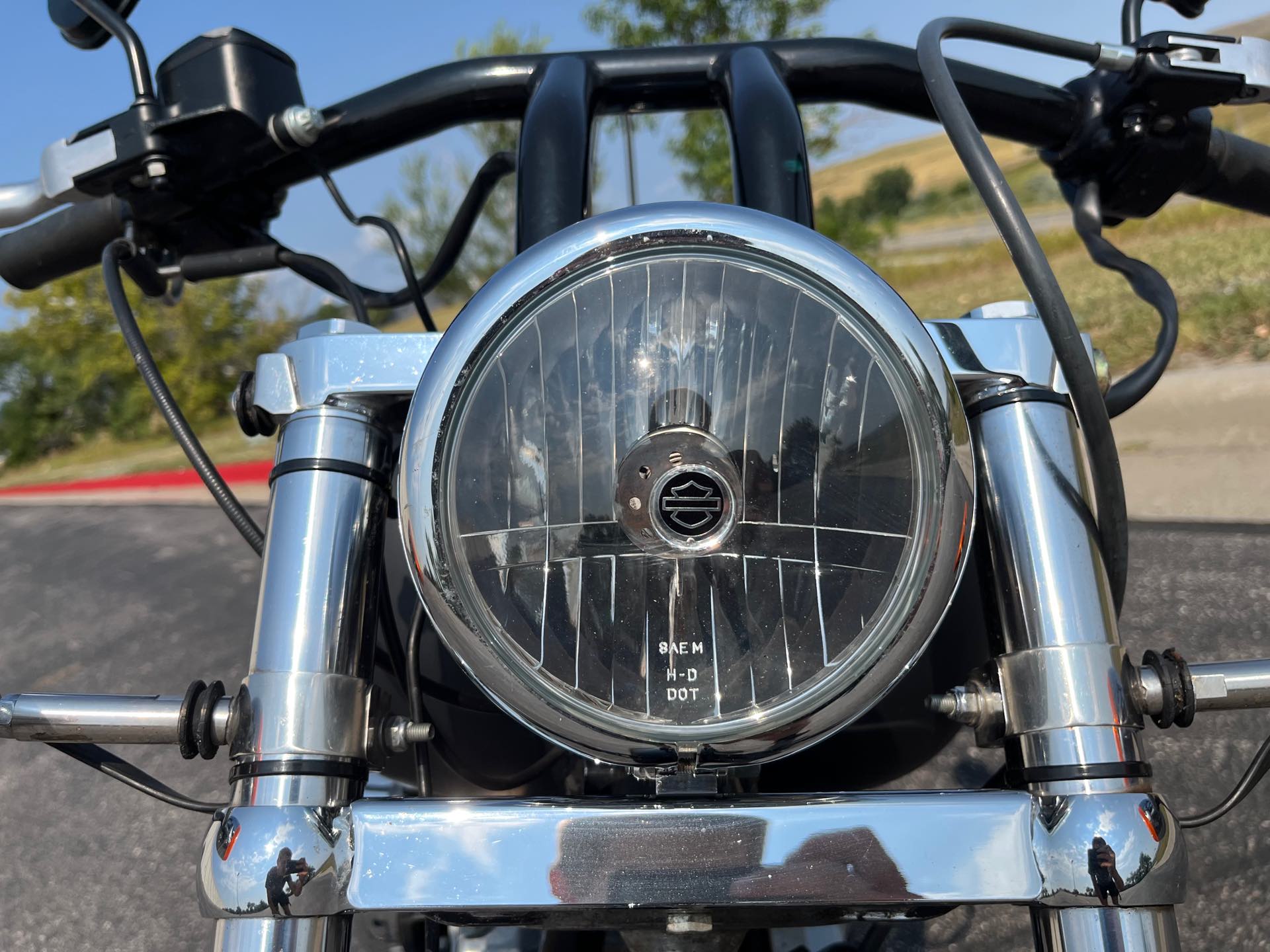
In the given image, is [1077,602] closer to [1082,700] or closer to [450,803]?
[1082,700]

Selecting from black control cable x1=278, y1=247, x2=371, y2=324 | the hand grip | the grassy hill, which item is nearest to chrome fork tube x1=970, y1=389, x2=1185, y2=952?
black control cable x1=278, y1=247, x2=371, y2=324

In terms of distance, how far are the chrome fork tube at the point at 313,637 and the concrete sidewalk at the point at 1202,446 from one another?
2.49m

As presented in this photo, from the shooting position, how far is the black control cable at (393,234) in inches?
44.8

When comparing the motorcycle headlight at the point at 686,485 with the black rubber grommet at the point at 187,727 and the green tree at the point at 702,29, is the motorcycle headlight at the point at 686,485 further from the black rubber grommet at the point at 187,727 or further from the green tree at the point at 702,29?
the green tree at the point at 702,29

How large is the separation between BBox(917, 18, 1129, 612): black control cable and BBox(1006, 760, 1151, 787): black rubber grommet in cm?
14

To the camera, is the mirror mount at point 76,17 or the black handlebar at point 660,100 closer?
the mirror mount at point 76,17

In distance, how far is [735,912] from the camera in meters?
0.63

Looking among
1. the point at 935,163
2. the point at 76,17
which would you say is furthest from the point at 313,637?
the point at 935,163

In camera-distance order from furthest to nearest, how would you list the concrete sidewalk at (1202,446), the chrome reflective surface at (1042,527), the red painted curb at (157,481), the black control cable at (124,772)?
the red painted curb at (157,481)
the concrete sidewalk at (1202,446)
the black control cable at (124,772)
the chrome reflective surface at (1042,527)

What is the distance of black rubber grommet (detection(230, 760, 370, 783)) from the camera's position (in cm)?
64

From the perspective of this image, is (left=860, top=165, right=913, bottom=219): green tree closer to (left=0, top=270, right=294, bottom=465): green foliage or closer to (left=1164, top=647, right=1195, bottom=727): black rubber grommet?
(left=0, top=270, right=294, bottom=465): green foliage

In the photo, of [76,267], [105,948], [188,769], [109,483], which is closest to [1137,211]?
[76,267]

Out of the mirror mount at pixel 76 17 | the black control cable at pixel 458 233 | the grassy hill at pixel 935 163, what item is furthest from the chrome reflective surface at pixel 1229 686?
the grassy hill at pixel 935 163

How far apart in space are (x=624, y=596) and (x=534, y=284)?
214mm
